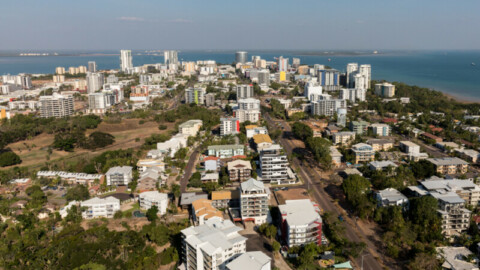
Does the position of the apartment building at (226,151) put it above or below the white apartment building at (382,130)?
below

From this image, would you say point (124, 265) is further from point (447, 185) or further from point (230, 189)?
point (447, 185)

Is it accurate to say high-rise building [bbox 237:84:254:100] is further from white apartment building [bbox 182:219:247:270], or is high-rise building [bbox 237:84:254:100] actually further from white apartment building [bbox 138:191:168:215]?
white apartment building [bbox 182:219:247:270]

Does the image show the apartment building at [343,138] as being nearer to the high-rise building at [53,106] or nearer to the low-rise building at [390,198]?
the low-rise building at [390,198]

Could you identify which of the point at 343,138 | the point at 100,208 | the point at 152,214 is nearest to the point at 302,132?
the point at 343,138

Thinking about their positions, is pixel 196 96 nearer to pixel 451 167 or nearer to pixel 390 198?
pixel 451 167

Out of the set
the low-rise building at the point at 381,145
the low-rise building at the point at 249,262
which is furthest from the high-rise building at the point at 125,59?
the low-rise building at the point at 249,262

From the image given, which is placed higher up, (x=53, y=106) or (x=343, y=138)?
(x=53, y=106)
